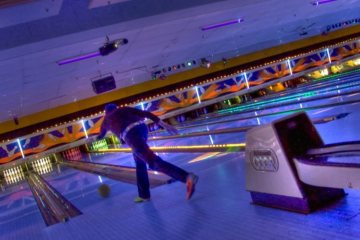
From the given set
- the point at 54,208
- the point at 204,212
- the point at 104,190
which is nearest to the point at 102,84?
the point at 104,190

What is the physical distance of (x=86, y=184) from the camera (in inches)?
281

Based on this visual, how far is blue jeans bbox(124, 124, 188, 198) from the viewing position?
3787 mm

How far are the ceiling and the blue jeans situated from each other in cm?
211

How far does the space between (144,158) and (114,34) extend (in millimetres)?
Result: 3976

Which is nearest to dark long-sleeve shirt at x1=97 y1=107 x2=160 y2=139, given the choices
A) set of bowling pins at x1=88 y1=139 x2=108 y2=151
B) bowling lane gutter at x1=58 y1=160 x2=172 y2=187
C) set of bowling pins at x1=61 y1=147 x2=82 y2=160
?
bowling lane gutter at x1=58 y1=160 x2=172 y2=187

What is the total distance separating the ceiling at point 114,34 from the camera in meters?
5.68

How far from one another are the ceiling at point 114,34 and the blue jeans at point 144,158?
2.11 m

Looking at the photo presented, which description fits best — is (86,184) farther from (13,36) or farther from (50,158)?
(50,158)

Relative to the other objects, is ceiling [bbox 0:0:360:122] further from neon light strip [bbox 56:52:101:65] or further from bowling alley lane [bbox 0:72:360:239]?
bowling alley lane [bbox 0:72:360:239]

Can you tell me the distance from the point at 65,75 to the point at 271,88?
10.2 m

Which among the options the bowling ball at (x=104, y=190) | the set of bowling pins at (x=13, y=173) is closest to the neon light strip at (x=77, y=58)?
the bowling ball at (x=104, y=190)

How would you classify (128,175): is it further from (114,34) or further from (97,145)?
(97,145)

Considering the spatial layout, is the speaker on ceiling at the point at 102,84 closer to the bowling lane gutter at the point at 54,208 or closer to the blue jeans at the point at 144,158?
the bowling lane gutter at the point at 54,208

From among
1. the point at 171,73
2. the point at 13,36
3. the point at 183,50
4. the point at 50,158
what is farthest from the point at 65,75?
the point at 171,73
